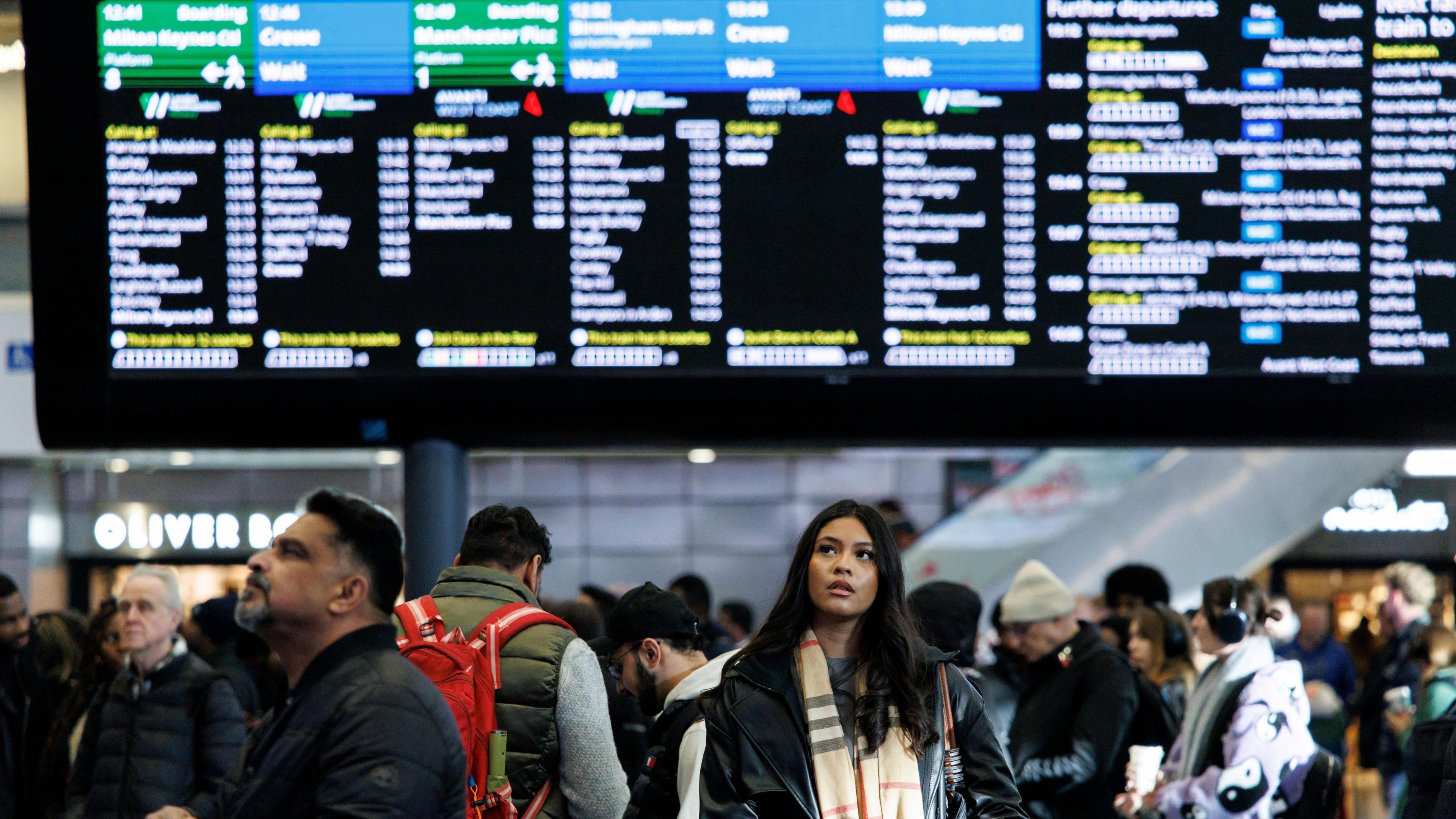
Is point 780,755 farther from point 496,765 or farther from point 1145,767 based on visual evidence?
point 1145,767

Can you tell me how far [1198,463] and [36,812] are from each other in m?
12.4

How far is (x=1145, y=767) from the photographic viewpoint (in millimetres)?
5406

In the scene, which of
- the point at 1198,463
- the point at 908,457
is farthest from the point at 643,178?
the point at 908,457

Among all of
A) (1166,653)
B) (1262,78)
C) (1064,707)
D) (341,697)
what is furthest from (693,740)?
(1166,653)

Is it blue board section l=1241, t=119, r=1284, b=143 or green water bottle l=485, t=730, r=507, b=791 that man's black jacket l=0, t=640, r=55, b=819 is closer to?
green water bottle l=485, t=730, r=507, b=791

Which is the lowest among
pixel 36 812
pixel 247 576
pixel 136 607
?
pixel 36 812

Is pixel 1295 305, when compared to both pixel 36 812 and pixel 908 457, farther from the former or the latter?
pixel 908 457

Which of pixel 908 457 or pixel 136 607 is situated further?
pixel 908 457

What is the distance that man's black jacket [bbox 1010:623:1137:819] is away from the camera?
5398 mm

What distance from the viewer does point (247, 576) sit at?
2.88 meters

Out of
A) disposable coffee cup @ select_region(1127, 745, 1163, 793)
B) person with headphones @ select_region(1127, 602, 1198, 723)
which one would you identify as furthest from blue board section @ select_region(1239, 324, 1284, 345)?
person with headphones @ select_region(1127, 602, 1198, 723)

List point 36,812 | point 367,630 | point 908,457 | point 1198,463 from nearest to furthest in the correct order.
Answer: point 367,630, point 36,812, point 1198,463, point 908,457

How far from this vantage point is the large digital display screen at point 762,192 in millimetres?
5328

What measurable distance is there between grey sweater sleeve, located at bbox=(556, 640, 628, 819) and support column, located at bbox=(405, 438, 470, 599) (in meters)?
1.45
